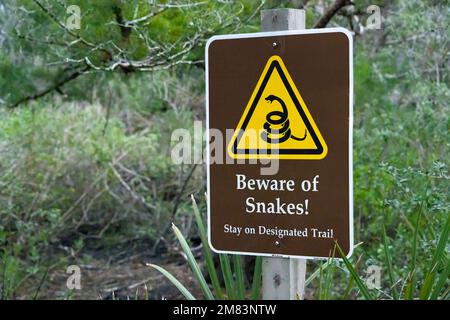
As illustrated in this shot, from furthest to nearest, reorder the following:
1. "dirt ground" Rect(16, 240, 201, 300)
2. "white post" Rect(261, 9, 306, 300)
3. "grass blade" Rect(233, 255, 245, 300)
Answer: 1. "dirt ground" Rect(16, 240, 201, 300)
2. "grass blade" Rect(233, 255, 245, 300)
3. "white post" Rect(261, 9, 306, 300)

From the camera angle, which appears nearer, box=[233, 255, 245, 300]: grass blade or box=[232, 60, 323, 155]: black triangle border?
box=[232, 60, 323, 155]: black triangle border

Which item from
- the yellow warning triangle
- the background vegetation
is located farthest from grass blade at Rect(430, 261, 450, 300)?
the background vegetation

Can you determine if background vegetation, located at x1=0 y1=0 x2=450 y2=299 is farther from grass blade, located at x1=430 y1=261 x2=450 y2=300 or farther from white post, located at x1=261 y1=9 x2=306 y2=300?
white post, located at x1=261 y1=9 x2=306 y2=300

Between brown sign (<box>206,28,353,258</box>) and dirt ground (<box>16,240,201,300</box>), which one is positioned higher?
brown sign (<box>206,28,353,258</box>)

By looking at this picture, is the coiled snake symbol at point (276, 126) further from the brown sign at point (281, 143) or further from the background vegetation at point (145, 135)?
the background vegetation at point (145, 135)

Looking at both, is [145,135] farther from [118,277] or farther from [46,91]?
[46,91]

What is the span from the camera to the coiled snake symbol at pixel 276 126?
2.88 m

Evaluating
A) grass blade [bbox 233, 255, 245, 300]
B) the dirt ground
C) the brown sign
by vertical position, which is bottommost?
the dirt ground

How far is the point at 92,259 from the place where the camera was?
8.67m

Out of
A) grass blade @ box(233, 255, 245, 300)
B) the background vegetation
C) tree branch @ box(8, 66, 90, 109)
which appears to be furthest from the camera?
tree branch @ box(8, 66, 90, 109)

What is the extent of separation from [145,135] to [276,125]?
23.9 ft

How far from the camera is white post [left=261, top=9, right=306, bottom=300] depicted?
2955 millimetres
